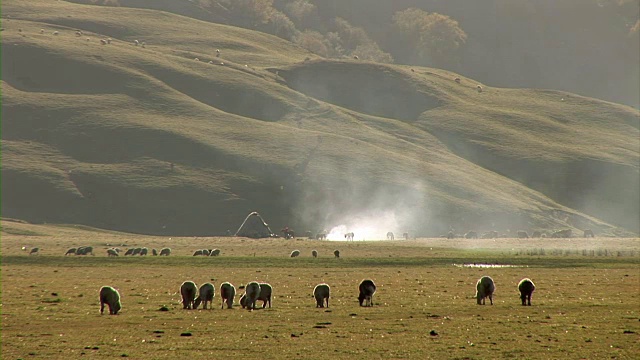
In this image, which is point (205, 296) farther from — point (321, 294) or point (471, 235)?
point (471, 235)

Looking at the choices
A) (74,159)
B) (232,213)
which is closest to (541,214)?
(232,213)

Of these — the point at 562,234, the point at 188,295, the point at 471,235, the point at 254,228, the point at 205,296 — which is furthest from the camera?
the point at 562,234

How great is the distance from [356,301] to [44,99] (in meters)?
159

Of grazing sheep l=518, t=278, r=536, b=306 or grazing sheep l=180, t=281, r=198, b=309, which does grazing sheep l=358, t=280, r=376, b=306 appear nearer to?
grazing sheep l=518, t=278, r=536, b=306

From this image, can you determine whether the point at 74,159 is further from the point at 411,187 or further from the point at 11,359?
the point at 11,359

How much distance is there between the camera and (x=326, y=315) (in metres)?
41.4

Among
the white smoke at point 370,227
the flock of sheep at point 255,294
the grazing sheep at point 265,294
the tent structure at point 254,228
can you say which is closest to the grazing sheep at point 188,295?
the flock of sheep at point 255,294

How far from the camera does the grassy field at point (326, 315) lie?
105ft

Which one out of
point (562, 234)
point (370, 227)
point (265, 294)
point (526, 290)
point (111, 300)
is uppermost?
point (370, 227)

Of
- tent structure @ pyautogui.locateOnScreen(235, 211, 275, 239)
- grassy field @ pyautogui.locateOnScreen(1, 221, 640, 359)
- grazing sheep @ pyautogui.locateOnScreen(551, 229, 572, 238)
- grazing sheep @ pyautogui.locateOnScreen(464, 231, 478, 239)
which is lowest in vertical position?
grassy field @ pyautogui.locateOnScreen(1, 221, 640, 359)

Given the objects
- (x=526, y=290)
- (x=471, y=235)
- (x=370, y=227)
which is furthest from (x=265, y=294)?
(x=370, y=227)

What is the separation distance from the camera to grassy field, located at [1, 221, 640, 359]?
105 ft

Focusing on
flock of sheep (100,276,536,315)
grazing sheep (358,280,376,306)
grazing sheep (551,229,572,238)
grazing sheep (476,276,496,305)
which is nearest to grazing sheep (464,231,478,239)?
grazing sheep (551,229,572,238)

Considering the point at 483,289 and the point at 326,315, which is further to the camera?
the point at 483,289
